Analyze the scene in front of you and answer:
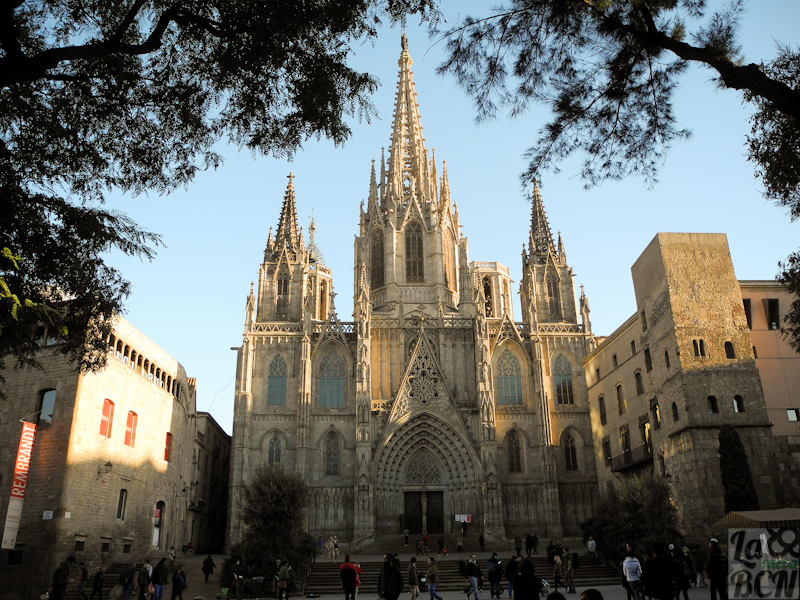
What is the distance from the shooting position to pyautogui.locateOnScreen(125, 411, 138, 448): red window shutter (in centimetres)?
2856

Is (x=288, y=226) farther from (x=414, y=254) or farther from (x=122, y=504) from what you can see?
(x=122, y=504)

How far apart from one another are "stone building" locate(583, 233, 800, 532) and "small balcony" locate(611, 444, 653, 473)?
125 mm

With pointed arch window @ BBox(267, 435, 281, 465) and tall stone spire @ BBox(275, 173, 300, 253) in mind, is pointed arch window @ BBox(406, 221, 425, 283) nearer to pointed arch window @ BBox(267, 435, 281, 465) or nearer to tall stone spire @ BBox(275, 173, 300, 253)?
tall stone spire @ BBox(275, 173, 300, 253)

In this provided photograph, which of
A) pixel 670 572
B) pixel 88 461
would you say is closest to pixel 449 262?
pixel 88 461

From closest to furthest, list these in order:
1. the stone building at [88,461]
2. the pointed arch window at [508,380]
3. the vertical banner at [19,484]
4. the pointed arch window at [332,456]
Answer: the vertical banner at [19,484], the stone building at [88,461], the pointed arch window at [332,456], the pointed arch window at [508,380]

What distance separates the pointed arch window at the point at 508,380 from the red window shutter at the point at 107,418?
23365 millimetres

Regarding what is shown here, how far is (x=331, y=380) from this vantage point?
139 feet

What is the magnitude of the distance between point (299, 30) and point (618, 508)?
22.6 m

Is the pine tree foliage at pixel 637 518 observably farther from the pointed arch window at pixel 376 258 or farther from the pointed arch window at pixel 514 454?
the pointed arch window at pixel 376 258

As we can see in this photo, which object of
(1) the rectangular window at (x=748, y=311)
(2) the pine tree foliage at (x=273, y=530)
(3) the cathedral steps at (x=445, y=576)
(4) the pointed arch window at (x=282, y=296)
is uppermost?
(4) the pointed arch window at (x=282, y=296)

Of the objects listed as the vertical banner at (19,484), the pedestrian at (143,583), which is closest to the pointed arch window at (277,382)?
the vertical banner at (19,484)

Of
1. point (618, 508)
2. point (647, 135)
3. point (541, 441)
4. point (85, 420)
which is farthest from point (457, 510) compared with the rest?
point (647, 135)

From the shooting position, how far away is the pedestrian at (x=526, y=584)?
895cm

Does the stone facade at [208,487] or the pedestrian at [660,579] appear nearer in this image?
the pedestrian at [660,579]
